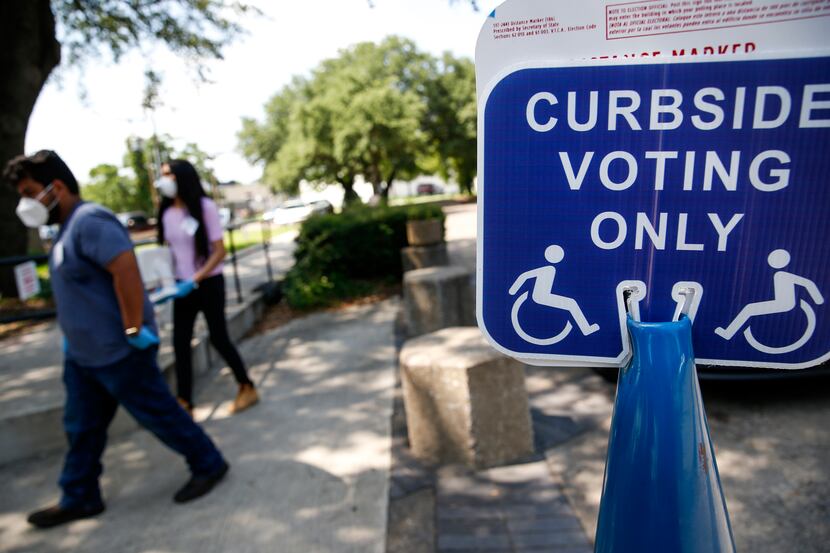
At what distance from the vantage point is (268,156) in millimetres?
41438

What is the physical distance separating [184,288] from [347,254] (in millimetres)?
4659

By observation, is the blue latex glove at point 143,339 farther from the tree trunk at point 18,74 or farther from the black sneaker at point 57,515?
the tree trunk at point 18,74

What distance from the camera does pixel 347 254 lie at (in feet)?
26.8

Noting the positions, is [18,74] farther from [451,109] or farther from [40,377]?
[451,109]

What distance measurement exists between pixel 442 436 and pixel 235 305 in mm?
4270

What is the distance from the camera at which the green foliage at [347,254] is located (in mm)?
7543

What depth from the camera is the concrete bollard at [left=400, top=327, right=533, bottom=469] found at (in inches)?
118

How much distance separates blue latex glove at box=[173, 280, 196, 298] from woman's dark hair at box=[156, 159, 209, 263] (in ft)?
0.63

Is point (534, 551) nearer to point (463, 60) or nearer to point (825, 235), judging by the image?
point (825, 235)

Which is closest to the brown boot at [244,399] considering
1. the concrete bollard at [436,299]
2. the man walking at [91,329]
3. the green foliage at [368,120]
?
the man walking at [91,329]

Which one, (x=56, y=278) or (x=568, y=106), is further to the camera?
(x=56, y=278)

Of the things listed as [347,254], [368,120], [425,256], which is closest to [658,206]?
[425,256]

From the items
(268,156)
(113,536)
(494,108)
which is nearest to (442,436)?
(113,536)

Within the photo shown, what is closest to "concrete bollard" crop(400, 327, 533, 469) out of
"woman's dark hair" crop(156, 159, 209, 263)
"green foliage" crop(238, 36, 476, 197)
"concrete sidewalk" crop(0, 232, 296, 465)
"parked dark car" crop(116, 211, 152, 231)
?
"woman's dark hair" crop(156, 159, 209, 263)
